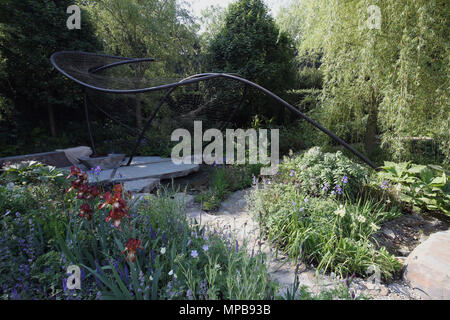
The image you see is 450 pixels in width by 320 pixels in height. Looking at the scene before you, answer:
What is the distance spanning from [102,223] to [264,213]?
51.2 inches

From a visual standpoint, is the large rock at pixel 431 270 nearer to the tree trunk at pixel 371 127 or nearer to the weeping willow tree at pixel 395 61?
the weeping willow tree at pixel 395 61

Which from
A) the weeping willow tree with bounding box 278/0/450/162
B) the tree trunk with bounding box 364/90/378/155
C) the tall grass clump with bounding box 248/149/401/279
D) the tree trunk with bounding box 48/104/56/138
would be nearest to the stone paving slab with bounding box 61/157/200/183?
the tall grass clump with bounding box 248/149/401/279

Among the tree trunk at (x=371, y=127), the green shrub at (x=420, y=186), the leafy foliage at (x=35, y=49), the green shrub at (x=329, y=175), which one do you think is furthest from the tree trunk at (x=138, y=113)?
A: the green shrub at (x=420, y=186)

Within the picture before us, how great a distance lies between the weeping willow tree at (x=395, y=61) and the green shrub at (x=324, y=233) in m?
1.28

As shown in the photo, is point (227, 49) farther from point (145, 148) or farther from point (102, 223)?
point (102, 223)

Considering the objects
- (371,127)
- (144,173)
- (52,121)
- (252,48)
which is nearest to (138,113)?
(52,121)

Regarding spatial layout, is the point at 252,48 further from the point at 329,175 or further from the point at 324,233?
the point at 324,233

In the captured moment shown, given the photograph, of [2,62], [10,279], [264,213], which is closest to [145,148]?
[2,62]

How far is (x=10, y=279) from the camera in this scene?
1.20 metres

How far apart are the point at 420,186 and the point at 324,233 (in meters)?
1.42

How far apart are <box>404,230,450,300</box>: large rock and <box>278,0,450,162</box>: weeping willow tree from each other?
1596 millimetres

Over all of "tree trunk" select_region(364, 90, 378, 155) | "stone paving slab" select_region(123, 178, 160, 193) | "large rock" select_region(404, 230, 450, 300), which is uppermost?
"tree trunk" select_region(364, 90, 378, 155)

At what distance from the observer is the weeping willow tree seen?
2.70 metres

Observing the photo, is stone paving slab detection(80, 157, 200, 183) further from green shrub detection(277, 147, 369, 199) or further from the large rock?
the large rock
